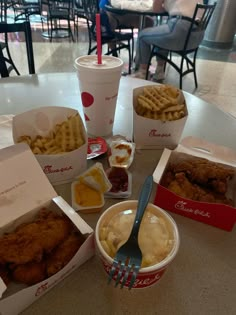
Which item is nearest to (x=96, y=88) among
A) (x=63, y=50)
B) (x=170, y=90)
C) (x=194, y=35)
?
(x=170, y=90)

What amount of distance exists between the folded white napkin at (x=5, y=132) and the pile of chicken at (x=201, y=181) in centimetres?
57

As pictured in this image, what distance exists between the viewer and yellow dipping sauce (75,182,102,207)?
2.36 feet

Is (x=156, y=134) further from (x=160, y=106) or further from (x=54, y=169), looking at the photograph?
(x=54, y=169)

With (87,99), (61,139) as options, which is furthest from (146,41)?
(61,139)

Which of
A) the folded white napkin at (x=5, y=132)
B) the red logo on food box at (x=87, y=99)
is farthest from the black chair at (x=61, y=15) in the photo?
the red logo on food box at (x=87, y=99)

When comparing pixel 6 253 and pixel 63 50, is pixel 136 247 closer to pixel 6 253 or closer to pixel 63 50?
pixel 6 253

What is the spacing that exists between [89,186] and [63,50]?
515cm

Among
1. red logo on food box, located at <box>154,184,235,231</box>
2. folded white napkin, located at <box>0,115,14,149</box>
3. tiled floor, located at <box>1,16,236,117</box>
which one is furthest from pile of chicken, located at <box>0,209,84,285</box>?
tiled floor, located at <box>1,16,236,117</box>

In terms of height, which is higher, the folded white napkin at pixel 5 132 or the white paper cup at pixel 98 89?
the white paper cup at pixel 98 89

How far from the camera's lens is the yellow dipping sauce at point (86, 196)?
72 centimetres

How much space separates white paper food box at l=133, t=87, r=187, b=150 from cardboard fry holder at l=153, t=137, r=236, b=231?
103 mm

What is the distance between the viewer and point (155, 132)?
0.94m

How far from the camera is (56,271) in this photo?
515 millimetres

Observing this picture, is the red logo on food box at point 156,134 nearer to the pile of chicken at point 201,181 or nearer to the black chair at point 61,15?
the pile of chicken at point 201,181
